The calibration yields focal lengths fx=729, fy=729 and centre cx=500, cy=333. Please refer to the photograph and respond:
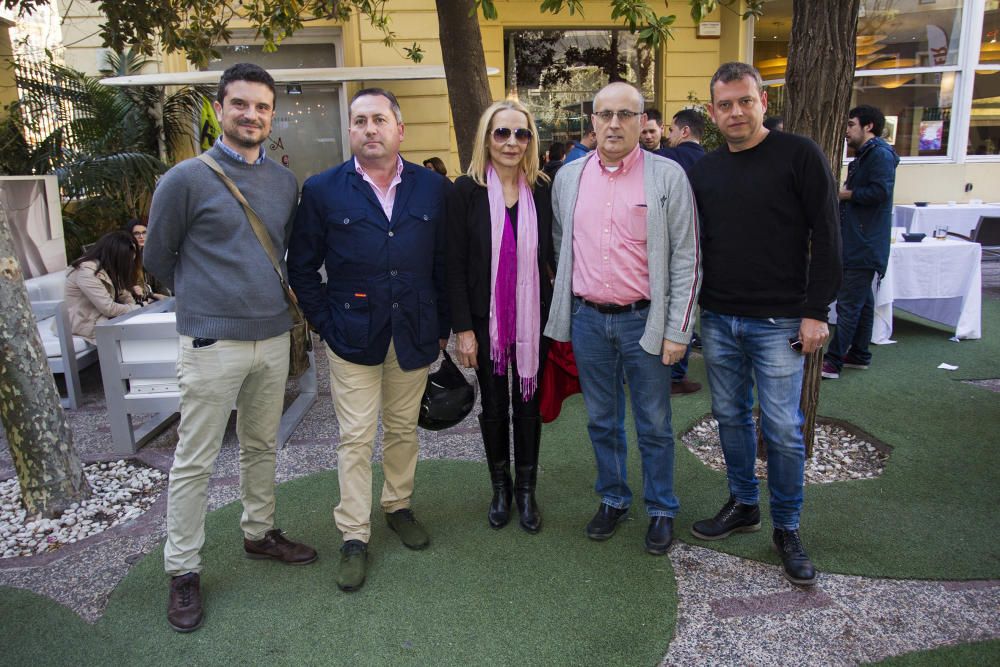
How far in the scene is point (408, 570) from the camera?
3.23m

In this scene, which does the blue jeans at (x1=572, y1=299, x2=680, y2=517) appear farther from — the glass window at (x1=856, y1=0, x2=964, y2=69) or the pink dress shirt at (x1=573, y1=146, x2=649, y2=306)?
the glass window at (x1=856, y1=0, x2=964, y2=69)

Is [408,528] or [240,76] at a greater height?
[240,76]

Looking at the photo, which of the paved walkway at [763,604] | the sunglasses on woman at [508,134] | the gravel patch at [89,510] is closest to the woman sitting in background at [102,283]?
the gravel patch at [89,510]

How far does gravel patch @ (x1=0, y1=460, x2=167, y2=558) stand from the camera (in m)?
3.66

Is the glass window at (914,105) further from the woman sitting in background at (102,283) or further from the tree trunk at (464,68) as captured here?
the woman sitting in background at (102,283)

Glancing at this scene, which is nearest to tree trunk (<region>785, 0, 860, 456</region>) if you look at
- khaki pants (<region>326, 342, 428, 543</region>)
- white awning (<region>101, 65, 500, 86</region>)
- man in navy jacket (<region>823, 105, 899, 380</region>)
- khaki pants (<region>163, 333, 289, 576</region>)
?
man in navy jacket (<region>823, 105, 899, 380</region>)

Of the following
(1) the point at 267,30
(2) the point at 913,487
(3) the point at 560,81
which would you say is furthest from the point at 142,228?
(3) the point at 560,81

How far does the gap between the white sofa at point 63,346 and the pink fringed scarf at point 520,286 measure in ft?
12.3

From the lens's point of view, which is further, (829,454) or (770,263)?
(829,454)

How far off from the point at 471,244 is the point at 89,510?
258 cm

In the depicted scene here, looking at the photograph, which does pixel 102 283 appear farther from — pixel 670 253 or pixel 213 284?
pixel 670 253

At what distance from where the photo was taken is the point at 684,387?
5570mm

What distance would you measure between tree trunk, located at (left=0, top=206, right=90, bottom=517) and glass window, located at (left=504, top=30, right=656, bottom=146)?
9105 millimetres

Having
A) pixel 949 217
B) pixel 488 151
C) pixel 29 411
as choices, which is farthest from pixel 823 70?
pixel 949 217
